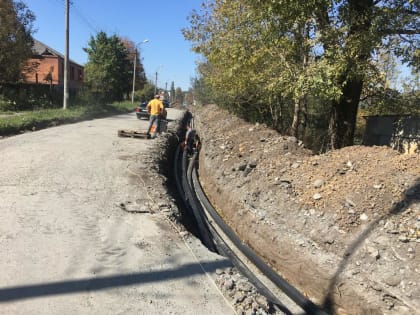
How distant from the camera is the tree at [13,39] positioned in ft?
70.8

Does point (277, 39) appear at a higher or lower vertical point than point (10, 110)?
higher

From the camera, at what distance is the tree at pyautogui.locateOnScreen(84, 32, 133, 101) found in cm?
4303

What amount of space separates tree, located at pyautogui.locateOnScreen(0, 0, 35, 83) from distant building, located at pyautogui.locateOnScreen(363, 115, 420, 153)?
19922 millimetres

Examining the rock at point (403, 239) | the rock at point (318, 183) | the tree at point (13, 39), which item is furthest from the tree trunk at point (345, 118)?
the tree at point (13, 39)

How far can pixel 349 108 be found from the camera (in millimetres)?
9164

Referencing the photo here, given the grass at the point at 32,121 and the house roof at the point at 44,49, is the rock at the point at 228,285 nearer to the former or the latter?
the grass at the point at 32,121

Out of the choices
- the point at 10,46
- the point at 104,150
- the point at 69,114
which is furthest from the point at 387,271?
the point at 10,46

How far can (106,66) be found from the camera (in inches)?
1737

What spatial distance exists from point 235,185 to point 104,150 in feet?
12.9

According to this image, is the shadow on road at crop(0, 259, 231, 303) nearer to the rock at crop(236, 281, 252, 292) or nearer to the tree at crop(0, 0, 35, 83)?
the rock at crop(236, 281, 252, 292)

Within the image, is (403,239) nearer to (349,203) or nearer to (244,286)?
(349,203)

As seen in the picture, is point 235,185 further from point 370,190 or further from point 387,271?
point 387,271

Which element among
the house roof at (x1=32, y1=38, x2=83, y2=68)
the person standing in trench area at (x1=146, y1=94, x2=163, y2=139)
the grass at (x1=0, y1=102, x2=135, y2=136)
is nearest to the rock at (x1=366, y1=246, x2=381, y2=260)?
the person standing in trench area at (x1=146, y1=94, x2=163, y2=139)

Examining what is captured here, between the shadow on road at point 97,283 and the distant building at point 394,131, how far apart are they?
24.4 ft
